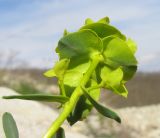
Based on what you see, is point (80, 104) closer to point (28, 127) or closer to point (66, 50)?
point (66, 50)

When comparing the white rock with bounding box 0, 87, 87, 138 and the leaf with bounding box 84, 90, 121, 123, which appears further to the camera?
the white rock with bounding box 0, 87, 87, 138

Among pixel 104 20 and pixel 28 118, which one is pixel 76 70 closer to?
pixel 104 20

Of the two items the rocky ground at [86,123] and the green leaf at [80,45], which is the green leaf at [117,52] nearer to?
the green leaf at [80,45]

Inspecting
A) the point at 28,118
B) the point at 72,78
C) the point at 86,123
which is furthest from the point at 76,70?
the point at 86,123

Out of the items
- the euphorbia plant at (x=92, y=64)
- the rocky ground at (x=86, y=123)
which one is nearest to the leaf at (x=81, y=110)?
the euphorbia plant at (x=92, y=64)

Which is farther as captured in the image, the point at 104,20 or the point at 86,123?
the point at 86,123

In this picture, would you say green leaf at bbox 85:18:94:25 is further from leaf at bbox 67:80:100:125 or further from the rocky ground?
the rocky ground

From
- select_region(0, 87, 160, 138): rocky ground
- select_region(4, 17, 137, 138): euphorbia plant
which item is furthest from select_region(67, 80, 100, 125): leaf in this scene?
select_region(0, 87, 160, 138): rocky ground
